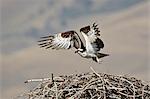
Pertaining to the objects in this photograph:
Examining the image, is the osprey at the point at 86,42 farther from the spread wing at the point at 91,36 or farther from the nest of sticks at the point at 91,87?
the nest of sticks at the point at 91,87

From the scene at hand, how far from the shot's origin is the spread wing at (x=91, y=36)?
1026 centimetres

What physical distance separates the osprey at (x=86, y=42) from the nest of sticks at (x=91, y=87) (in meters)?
1.85

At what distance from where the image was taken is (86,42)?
10.4m

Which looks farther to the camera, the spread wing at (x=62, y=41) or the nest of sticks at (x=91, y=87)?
the spread wing at (x=62, y=41)

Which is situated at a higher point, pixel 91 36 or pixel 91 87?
pixel 91 36

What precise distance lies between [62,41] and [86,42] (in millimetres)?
378

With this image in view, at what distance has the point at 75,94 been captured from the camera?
7.93m

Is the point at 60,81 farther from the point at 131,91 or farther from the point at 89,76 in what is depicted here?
the point at 131,91

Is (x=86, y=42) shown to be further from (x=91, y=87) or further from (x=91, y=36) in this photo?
(x=91, y=87)

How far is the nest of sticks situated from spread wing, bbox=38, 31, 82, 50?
1.98 metres

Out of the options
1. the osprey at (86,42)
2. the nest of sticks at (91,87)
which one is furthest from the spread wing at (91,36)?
the nest of sticks at (91,87)

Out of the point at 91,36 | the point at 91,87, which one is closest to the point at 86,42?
the point at 91,36

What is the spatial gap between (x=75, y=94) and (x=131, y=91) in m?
0.70

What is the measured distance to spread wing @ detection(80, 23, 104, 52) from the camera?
33.7 feet
